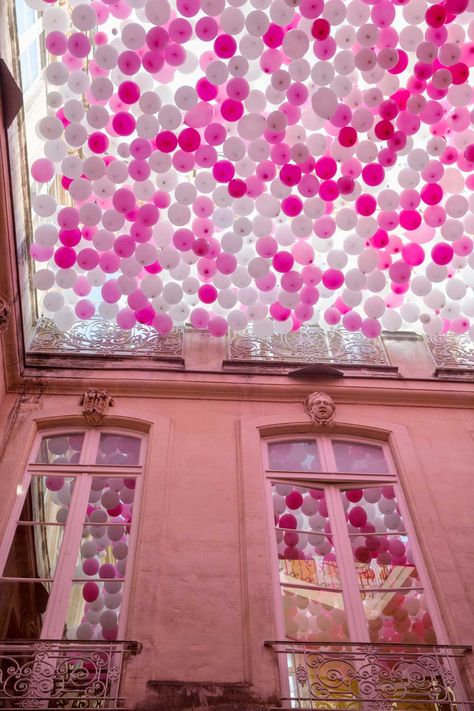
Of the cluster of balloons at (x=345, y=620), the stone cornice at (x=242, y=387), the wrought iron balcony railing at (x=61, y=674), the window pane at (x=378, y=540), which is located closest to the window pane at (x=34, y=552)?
the wrought iron balcony railing at (x=61, y=674)

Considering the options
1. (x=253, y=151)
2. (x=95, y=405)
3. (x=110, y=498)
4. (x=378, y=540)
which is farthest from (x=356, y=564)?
(x=253, y=151)

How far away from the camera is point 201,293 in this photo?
16.6 feet

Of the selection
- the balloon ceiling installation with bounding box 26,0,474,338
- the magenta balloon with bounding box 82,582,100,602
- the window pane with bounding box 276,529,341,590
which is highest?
the balloon ceiling installation with bounding box 26,0,474,338

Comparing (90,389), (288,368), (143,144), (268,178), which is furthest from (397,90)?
(90,389)

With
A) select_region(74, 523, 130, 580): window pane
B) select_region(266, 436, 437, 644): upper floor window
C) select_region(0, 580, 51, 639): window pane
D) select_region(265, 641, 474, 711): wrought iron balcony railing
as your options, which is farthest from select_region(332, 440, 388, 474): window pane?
select_region(0, 580, 51, 639): window pane

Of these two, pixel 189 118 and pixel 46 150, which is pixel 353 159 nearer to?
pixel 189 118

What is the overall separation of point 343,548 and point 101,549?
1636 mm

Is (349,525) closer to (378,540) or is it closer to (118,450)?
(378,540)

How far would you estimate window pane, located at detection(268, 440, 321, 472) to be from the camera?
5.14 metres

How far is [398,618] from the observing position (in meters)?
4.13

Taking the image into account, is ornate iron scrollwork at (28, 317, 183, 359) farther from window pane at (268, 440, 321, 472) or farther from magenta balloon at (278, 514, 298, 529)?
magenta balloon at (278, 514, 298, 529)

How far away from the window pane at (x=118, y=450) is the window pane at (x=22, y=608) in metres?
1.12

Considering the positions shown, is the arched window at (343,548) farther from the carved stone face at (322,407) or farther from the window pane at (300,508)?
the carved stone face at (322,407)

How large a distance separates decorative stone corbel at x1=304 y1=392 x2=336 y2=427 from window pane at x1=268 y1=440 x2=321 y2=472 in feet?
0.60
